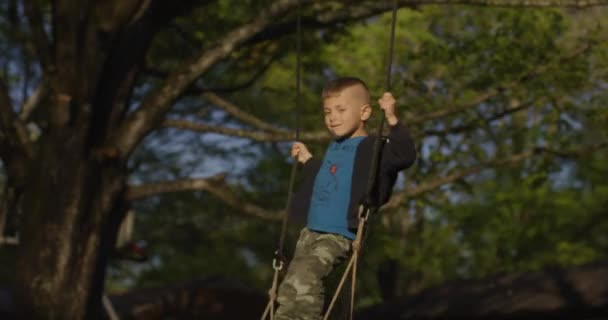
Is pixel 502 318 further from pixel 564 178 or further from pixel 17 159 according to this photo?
pixel 564 178

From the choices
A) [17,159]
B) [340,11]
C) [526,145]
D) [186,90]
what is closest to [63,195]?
[17,159]

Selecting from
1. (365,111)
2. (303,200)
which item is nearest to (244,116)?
(303,200)

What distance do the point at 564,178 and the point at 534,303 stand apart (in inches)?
608

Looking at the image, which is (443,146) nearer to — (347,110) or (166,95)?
(166,95)

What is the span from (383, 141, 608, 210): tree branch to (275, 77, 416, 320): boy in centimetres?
786

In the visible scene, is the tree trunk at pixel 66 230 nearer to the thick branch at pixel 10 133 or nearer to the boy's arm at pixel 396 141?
the thick branch at pixel 10 133

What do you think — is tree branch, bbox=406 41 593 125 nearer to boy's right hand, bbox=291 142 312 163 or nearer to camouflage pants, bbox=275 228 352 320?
boy's right hand, bbox=291 142 312 163

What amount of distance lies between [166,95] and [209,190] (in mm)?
1385

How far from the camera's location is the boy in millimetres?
6285

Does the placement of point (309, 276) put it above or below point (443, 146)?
below

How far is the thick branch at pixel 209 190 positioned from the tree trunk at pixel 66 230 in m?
0.51

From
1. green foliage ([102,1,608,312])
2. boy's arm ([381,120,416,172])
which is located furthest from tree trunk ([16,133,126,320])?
boy's arm ([381,120,416,172])

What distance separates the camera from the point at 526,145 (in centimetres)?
2928

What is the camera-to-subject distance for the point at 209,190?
1434 cm
